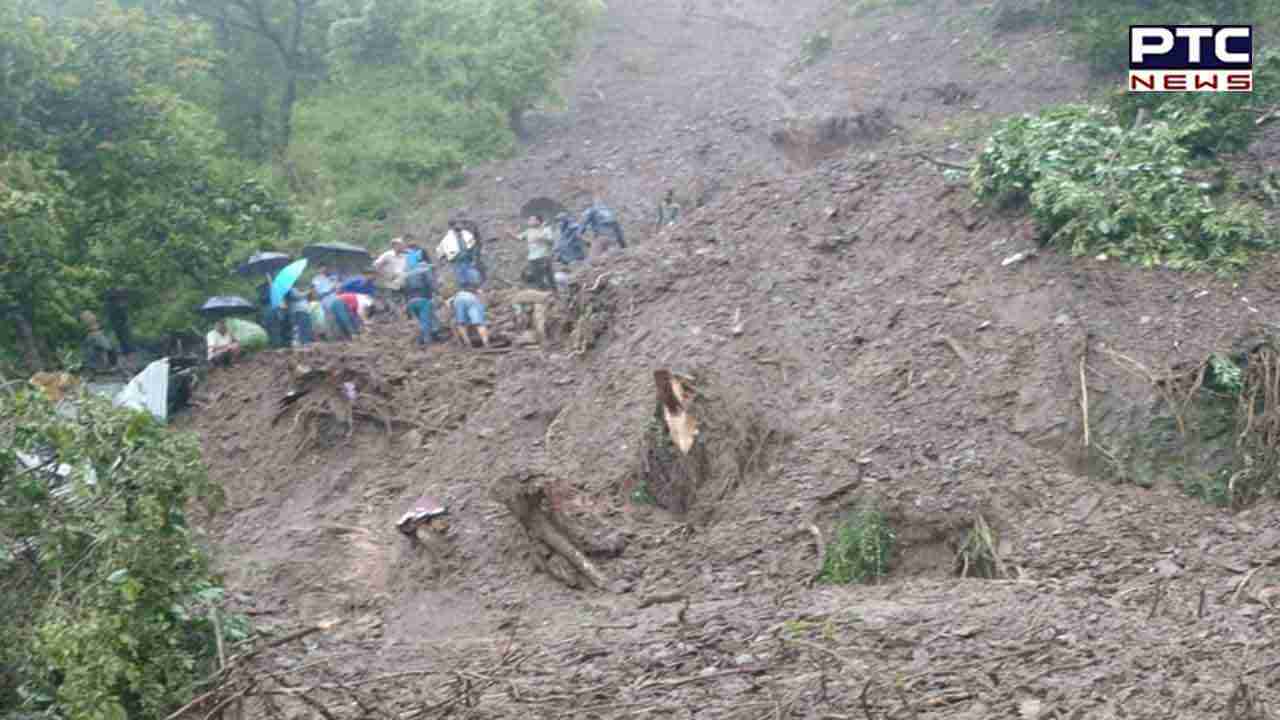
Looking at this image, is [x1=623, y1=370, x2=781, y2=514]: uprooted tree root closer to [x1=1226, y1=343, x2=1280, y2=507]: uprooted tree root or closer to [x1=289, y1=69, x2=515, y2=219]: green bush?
[x1=1226, y1=343, x2=1280, y2=507]: uprooted tree root

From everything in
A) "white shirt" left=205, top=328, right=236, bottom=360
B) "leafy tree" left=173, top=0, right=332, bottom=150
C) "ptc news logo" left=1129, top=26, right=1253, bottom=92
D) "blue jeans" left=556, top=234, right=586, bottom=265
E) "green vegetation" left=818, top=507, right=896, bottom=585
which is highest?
"leafy tree" left=173, top=0, right=332, bottom=150

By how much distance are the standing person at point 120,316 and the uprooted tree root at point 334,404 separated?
298cm

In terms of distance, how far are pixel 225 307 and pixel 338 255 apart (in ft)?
7.44

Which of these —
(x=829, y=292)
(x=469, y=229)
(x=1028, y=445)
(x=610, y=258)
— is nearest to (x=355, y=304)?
(x=469, y=229)

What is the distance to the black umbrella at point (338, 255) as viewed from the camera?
16327 mm

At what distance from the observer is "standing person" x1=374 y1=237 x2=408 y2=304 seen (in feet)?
52.0

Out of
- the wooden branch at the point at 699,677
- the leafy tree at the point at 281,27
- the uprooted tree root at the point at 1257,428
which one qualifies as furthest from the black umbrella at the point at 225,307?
the uprooted tree root at the point at 1257,428

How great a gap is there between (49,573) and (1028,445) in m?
6.37

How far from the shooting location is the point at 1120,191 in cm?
1180

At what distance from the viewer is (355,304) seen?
50.0 ft

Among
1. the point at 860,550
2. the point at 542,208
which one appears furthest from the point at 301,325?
the point at 860,550

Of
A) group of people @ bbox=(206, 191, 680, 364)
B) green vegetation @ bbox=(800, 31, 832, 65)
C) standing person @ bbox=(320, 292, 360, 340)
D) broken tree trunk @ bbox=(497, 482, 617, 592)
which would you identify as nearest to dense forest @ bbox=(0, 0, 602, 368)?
group of people @ bbox=(206, 191, 680, 364)

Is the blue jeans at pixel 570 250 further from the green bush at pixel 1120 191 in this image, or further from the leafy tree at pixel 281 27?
the leafy tree at pixel 281 27

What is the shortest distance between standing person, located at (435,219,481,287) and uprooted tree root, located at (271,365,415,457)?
2477 mm
